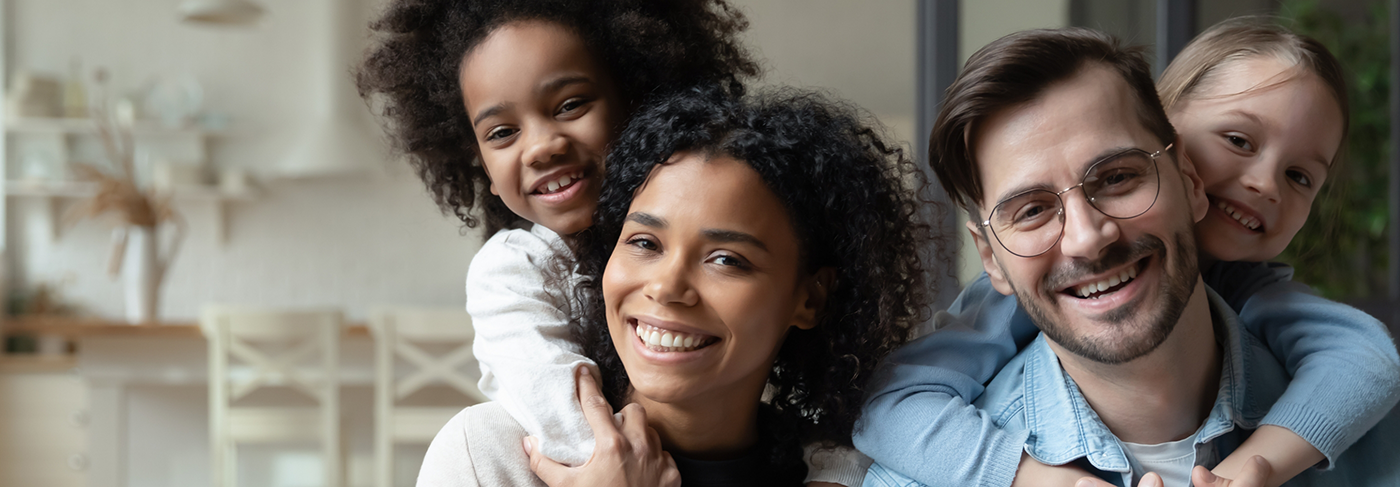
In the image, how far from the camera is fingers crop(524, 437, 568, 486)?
0.99 metres

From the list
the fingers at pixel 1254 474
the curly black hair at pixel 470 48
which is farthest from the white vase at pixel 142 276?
the fingers at pixel 1254 474

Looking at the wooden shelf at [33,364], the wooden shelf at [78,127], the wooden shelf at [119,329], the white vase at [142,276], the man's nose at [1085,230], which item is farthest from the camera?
the wooden shelf at [78,127]

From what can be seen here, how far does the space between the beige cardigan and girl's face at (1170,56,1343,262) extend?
773 mm

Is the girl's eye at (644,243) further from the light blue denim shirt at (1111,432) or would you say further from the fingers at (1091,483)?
the fingers at (1091,483)

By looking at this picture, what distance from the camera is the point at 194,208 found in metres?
5.39

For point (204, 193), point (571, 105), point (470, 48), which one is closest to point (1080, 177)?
point (571, 105)

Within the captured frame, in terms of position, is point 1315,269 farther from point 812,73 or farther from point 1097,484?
point 812,73

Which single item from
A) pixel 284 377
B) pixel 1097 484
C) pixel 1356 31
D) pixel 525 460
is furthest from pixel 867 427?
pixel 284 377

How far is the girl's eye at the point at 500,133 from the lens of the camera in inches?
46.1

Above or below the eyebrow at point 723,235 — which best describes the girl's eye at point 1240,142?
above

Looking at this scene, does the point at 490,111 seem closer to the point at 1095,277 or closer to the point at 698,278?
the point at 698,278

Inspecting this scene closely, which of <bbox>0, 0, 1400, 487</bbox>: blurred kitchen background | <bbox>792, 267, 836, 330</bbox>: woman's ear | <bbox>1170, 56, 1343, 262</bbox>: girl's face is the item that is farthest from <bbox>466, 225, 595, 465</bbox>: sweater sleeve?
<bbox>0, 0, 1400, 487</bbox>: blurred kitchen background

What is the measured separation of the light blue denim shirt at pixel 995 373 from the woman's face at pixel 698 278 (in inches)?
6.1

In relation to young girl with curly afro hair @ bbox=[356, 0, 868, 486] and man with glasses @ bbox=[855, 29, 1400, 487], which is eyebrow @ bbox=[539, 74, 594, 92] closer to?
young girl with curly afro hair @ bbox=[356, 0, 868, 486]
